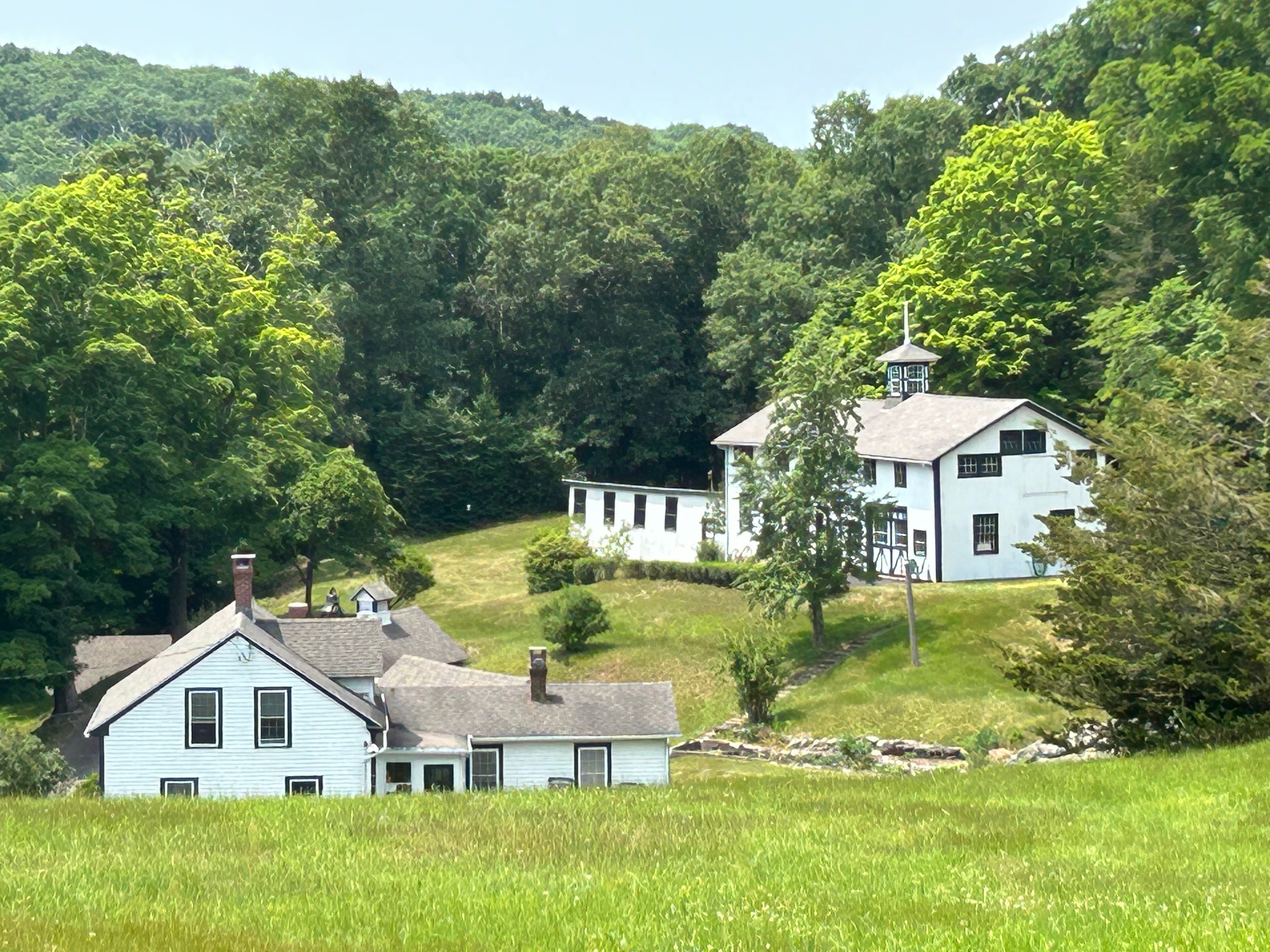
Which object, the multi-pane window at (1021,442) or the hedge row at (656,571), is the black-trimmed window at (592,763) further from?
the multi-pane window at (1021,442)

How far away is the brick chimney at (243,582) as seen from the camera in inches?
1788

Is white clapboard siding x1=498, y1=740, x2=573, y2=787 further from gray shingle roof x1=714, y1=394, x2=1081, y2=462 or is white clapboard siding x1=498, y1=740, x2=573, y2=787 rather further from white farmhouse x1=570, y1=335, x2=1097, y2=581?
gray shingle roof x1=714, y1=394, x2=1081, y2=462

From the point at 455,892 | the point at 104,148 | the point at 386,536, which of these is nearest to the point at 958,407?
the point at 386,536

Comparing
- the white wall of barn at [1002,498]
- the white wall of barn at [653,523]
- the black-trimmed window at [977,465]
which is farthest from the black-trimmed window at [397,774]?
the white wall of barn at [653,523]

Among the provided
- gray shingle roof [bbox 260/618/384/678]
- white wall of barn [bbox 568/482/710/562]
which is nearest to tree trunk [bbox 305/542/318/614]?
white wall of barn [bbox 568/482/710/562]

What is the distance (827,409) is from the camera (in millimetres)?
55812

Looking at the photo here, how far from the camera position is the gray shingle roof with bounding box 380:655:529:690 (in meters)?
47.8

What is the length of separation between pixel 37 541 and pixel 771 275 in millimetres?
42745

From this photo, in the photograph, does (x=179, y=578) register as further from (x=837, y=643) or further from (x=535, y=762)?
(x=535, y=762)

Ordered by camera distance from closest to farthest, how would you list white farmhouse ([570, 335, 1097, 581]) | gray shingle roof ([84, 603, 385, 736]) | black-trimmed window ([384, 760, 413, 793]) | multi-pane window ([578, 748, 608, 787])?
gray shingle roof ([84, 603, 385, 736]) → black-trimmed window ([384, 760, 413, 793]) → multi-pane window ([578, 748, 608, 787]) → white farmhouse ([570, 335, 1097, 581])

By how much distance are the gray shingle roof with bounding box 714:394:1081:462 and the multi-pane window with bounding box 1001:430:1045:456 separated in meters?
0.81

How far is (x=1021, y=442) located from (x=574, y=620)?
59.2 ft

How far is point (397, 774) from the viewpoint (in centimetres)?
4309

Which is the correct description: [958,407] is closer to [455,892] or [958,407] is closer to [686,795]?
[686,795]
